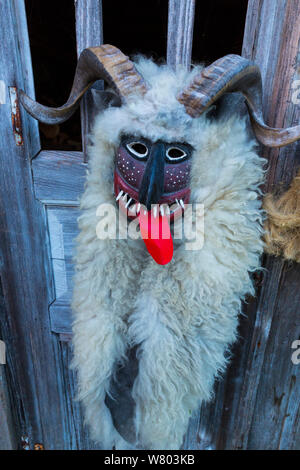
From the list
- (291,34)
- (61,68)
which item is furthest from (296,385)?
(61,68)

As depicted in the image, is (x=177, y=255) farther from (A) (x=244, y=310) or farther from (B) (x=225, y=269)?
(A) (x=244, y=310)

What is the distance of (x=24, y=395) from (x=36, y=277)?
25.3 inches

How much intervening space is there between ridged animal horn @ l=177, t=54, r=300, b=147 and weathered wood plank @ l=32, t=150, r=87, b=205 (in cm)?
47

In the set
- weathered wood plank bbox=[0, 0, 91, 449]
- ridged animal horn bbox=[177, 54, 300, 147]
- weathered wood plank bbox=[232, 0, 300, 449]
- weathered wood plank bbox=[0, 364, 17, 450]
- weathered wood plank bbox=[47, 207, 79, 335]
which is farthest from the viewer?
weathered wood plank bbox=[0, 364, 17, 450]

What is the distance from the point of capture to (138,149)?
0.76m

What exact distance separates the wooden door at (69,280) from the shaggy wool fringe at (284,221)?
102 mm

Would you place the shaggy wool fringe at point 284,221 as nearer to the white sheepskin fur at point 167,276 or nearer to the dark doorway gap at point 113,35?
the white sheepskin fur at point 167,276

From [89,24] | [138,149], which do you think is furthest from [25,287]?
[89,24]

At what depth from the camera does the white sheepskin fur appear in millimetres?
751

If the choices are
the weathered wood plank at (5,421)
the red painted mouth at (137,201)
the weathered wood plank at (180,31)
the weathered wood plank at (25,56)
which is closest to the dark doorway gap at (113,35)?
the weathered wood plank at (180,31)

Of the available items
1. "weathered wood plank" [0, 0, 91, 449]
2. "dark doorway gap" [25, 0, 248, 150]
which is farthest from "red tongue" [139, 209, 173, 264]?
"dark doorway gap" [25, 0, 248, 150]

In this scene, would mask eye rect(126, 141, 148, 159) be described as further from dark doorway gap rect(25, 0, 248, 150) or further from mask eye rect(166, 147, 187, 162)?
dark doorway gap rect(25, 0, 248, 150)

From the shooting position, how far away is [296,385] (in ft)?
4.19

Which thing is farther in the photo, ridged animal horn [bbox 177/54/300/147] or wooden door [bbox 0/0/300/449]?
wooden door [bbox 0/0/300/449]
